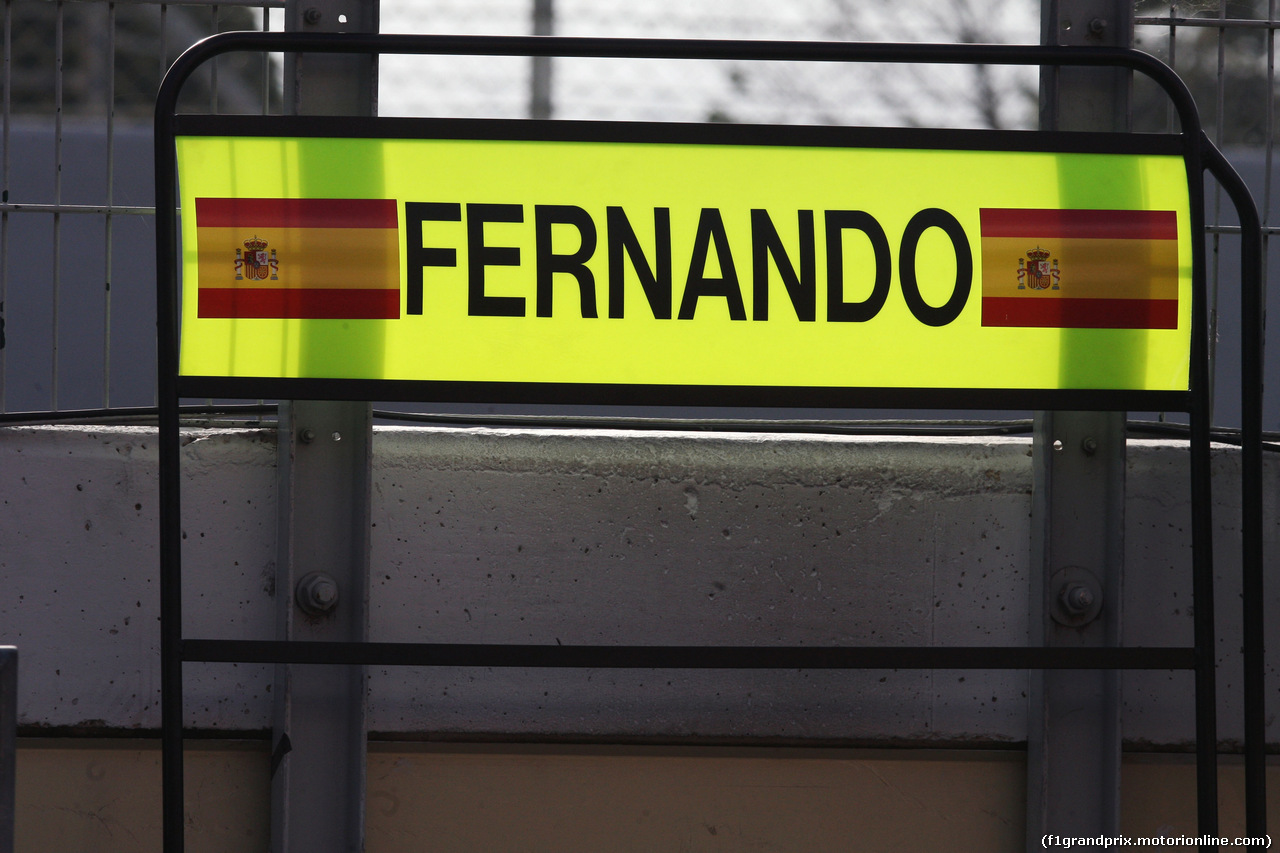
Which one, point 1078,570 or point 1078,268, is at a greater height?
point 1078,268

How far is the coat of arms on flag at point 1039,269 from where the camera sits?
1807 millimetres

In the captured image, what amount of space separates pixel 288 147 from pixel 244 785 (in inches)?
54.6

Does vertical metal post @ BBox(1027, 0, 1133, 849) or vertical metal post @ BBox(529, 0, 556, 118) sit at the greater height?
vertical metal post @ BBox(529, 0, 556, 118)

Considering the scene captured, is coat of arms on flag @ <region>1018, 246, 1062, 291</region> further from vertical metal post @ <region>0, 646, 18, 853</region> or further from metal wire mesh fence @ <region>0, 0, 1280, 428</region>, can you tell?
vertical metal post @ <region>0, 646, 18, 853</region>

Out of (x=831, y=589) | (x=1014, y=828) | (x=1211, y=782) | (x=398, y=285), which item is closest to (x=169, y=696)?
(x=398, y=285)

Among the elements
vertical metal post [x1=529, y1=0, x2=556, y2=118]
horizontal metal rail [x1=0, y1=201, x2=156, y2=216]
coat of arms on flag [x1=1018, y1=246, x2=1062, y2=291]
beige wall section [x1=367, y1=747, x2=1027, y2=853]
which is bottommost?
beige wall section [x1=367, y1=747, x2=1027, y2=853]

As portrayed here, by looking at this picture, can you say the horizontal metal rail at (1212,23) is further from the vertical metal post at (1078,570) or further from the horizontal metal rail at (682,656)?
the horizontal metal rail at (682,656)

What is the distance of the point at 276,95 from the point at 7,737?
1618 millimetres

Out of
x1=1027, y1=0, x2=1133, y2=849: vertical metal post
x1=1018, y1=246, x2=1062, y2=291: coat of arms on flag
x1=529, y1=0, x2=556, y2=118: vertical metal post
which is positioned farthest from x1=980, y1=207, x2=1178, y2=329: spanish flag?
x1=529, y1=0, x2=556, y2=118: vertical metal post

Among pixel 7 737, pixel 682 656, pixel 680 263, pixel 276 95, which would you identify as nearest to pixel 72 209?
pixel 276 95

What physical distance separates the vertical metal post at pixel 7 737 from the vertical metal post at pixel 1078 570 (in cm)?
196

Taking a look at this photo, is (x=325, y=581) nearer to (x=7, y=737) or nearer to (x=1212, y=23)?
(x=7, y=737)

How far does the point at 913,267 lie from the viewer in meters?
1.81

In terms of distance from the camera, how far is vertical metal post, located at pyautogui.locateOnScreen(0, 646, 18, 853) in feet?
4.49
